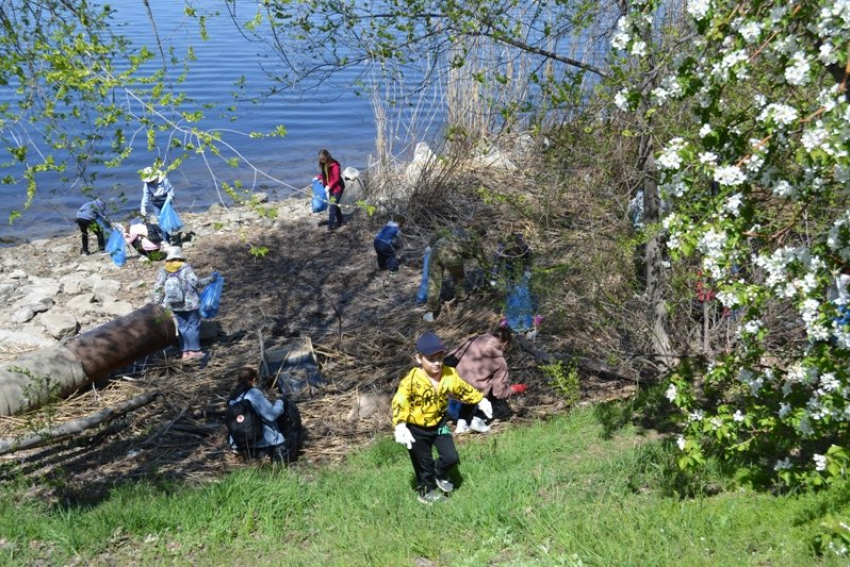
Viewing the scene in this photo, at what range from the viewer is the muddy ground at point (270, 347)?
26.5 ft

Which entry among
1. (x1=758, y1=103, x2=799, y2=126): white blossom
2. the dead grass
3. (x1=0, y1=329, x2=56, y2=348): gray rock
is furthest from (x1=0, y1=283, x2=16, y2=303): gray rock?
(x1=758, y1=103, x2=799, y2=126): white blossom

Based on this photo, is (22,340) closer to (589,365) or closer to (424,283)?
(424,283)

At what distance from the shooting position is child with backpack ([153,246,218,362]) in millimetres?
10398

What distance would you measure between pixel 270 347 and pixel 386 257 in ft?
10.2

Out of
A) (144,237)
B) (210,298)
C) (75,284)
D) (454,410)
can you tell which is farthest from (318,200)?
(454,410)

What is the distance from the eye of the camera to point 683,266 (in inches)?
298

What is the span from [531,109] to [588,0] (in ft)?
3.39

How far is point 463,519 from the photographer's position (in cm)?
586

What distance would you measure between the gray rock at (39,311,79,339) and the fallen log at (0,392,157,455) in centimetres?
261

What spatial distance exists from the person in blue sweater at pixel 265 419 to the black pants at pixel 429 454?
1860 millimetres

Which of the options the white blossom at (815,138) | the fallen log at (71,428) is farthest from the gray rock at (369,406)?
the white blossom at (815,138)

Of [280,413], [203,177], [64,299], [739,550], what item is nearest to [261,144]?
[203,177]

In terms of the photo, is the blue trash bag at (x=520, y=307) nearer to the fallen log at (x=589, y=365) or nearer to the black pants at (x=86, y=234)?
the fallen log at (x=589, y=365)

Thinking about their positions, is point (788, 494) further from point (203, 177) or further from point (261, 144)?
point (261, 144)
